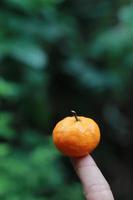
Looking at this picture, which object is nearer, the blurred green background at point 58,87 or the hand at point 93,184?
the hand at point 93,184

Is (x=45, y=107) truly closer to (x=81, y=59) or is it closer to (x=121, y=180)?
(x=81, y=59)

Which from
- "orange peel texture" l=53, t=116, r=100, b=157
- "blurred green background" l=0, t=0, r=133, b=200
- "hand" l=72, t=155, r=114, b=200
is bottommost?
"hand" l=72, t=155, r=114, b=200

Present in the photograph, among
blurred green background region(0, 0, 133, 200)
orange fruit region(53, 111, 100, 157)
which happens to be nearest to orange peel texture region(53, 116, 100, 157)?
orange fruit region(53, 111, 100, 157)

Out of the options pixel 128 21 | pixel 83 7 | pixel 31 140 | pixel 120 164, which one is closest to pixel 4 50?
pixel 31 140

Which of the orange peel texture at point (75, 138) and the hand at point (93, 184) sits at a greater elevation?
the orange peel texture at point (75, 138)

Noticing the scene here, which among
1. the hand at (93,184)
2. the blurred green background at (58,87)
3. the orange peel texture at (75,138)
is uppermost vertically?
the blurred green background at (58,87)

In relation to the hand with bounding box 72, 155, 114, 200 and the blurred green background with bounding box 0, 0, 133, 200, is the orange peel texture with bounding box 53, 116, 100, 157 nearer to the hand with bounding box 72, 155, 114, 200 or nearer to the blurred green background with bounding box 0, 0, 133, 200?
the hand with bounding box 72, 155, 114, 200

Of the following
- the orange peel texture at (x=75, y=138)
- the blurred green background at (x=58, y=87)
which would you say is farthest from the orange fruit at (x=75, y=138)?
the blurred green background at (x=58, y=87)

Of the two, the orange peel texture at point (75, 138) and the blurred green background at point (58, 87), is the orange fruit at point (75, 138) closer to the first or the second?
the orange peel texture at point (75, 138)

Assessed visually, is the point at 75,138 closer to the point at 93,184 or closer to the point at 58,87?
the point at 93,184
